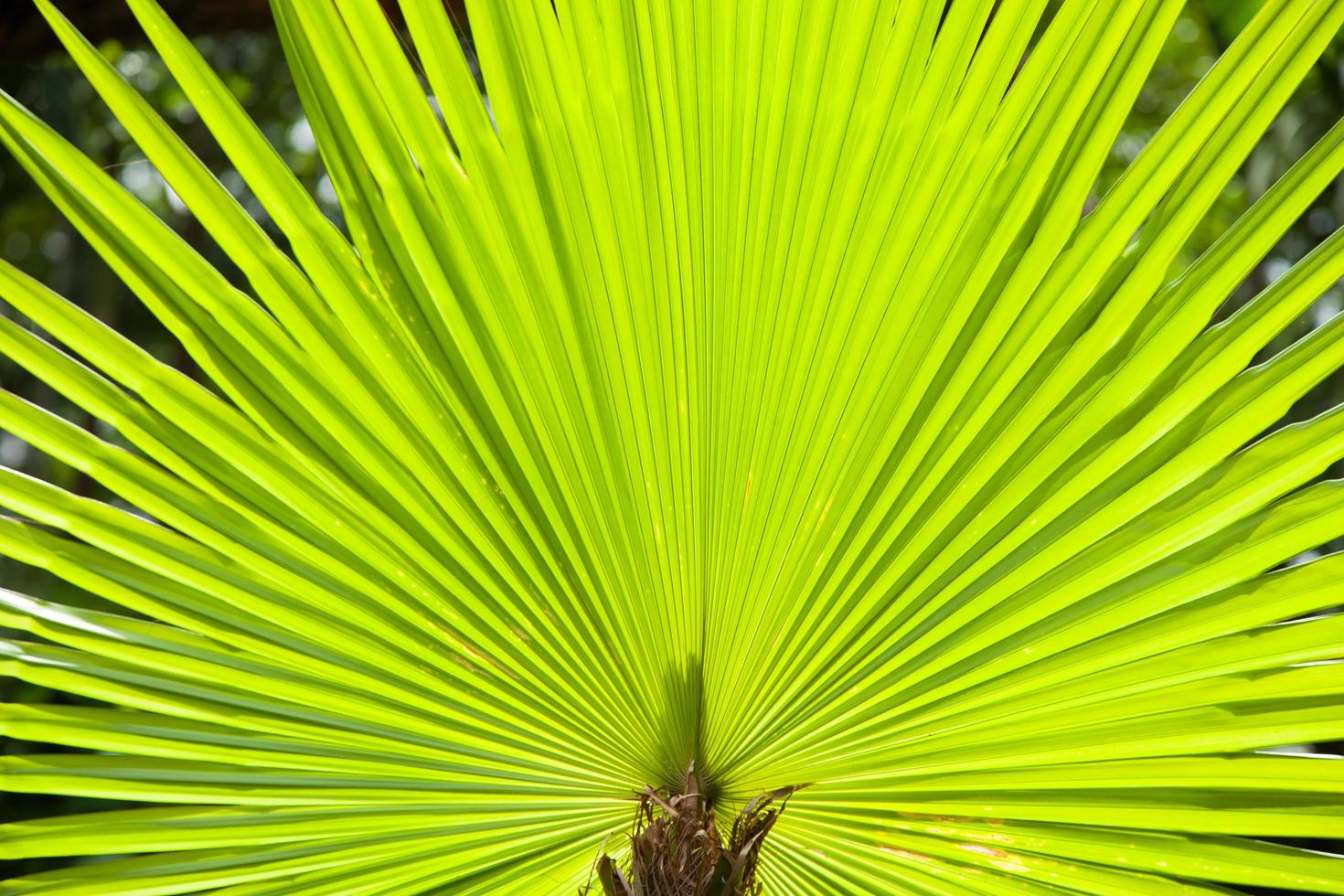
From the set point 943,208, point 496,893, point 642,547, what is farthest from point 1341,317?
point 496,893

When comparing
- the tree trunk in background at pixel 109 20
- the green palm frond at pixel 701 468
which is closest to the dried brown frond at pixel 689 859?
the green palm frond at pixel 701 468

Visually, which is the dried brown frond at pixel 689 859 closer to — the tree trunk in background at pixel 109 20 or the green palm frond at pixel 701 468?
the green palm frond at pixel 701 468

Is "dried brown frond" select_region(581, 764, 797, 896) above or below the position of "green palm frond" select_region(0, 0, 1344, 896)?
below

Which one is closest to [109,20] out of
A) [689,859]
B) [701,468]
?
[701,468]

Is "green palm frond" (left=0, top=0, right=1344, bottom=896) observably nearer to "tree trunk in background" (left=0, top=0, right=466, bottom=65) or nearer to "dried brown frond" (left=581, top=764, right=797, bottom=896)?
"dried brown frond" (left=581, top=764, right=797, bottom=896)

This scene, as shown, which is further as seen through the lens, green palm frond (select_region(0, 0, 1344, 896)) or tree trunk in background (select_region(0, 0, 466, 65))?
tree trunk in background (select_region(0, 0, 466, 65))

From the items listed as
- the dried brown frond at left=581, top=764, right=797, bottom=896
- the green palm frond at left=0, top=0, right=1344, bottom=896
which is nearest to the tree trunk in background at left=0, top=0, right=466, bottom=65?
the green palm frond at left=0, top=0, right=1344, bottom=896

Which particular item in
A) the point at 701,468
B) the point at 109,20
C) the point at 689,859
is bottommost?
the point at 689,859

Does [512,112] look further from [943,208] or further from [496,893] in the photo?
[496,893]

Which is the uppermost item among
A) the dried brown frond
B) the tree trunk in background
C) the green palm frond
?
the tree trunk in background

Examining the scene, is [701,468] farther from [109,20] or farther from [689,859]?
[109,20]
